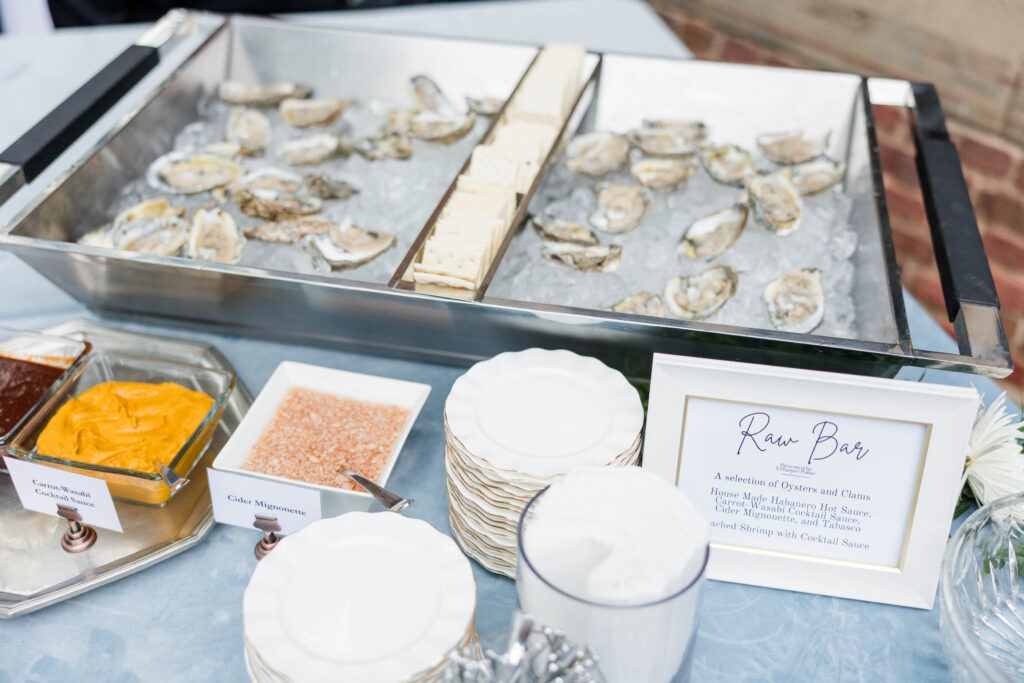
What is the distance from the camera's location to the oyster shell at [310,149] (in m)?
1.72

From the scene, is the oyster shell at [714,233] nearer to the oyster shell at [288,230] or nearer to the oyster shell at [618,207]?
the oyster shell at [618,207]

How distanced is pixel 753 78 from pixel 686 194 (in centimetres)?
36

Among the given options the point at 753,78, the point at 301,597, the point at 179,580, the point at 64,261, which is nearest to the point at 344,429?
the point at 179,580

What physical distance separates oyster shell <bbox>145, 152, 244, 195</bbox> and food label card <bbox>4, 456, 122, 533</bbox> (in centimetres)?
73

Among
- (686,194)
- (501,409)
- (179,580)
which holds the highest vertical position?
(501,409)

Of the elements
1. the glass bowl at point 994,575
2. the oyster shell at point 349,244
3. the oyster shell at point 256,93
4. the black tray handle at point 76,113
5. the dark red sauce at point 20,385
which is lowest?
the glass bowl at point 994,575

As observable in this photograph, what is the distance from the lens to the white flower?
103 cm

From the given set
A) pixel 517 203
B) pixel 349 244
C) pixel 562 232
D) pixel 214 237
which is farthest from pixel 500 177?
pixel 214 237

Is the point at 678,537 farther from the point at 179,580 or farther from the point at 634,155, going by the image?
the point at 634,155

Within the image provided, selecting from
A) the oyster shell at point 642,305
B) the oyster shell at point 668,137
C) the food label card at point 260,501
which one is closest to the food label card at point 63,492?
the food label card at point 260,501

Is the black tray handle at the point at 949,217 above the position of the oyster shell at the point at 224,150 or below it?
above

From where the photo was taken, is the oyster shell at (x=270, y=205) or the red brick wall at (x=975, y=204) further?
the red brick wall at (x=975, y=204)

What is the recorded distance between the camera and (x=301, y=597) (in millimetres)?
782

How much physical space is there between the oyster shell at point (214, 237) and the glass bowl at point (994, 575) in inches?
45.0
